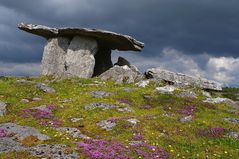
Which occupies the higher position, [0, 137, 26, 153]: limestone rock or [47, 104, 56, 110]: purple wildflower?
[47, 104, 56, 110]: purple wildflower

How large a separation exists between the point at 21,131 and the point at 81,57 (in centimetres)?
3251

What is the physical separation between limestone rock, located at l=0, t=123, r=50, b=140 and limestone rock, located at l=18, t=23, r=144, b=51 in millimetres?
29993

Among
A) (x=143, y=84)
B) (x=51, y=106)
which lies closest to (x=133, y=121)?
(x=51, y=106)

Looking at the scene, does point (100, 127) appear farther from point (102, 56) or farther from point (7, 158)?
point (102, 56)

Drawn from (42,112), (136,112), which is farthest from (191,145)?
(42,112)

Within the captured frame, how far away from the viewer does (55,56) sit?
202 ft

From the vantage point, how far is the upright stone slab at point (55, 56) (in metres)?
61.3

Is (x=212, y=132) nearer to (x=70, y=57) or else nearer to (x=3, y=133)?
(x=3, y=133)

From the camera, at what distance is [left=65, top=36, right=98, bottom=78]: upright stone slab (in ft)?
193

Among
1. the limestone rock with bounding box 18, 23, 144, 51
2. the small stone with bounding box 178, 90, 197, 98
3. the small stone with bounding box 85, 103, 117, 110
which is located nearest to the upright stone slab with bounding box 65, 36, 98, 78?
the limestone rock with bounding box 18, 23, 144, 51

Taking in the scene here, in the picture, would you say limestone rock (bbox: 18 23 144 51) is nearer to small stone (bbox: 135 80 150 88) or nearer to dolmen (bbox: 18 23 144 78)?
dolmen (bbox: 18 23 144 78)

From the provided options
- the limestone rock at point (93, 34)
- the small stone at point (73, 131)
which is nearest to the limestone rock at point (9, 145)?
the small stone at point (73, 131)

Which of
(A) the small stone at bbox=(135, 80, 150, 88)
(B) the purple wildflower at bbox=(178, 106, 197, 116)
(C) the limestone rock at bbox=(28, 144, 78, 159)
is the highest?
(A) the small stone at bbox=(135, 80, 150, 88)

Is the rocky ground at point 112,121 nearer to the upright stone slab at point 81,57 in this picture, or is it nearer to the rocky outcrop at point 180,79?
the rocky outcrop at point 180,79
